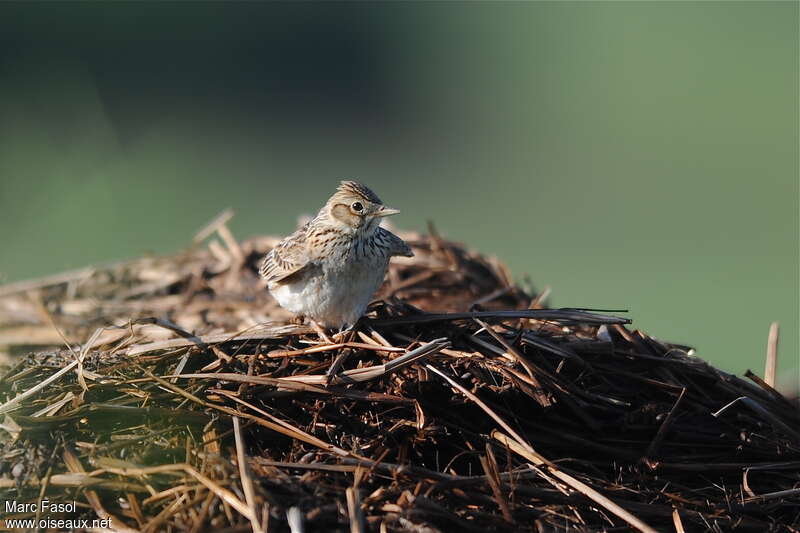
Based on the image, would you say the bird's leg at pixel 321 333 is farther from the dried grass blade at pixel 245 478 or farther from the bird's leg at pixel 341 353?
the dried grass blade at pixel 245 478

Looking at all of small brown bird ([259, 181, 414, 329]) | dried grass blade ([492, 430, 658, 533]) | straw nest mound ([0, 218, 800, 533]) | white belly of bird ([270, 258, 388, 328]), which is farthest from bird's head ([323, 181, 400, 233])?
dried grass blade ([492, 430, 658, 533])

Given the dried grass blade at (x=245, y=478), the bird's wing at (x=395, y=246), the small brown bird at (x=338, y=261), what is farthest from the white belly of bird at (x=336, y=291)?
the dried grass blade at (x=245, y=478)

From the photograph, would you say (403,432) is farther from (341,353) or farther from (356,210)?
(356,210)

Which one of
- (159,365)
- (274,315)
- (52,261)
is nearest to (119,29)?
(52,261)

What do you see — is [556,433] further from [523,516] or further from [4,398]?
[4,398]

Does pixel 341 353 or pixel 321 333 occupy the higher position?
pixel 321 333

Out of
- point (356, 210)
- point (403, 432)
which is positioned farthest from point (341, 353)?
point (356, 210)
